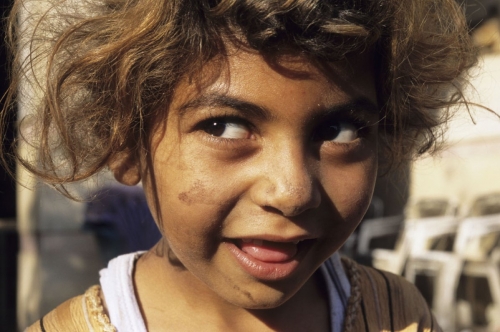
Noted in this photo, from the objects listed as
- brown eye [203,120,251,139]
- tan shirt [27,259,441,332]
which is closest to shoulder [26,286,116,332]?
tan shirt [27,259,441,332]

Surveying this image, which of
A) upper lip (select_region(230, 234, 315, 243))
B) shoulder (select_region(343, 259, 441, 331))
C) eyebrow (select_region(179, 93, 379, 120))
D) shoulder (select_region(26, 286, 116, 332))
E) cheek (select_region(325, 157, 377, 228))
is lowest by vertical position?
shoulder (select_region(343, 259, 441, 331))

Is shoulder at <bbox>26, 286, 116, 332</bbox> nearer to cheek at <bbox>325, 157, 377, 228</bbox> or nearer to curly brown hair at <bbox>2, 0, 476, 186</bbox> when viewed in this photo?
curly brown hair at <bbox>2, 0, 476, 186</bbox>

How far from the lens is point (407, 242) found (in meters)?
2.95

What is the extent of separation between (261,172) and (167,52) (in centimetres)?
27

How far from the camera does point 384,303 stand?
1.37 metres

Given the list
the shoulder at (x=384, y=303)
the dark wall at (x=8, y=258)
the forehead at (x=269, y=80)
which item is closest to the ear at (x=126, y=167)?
the forehead at (x=269, y=80)

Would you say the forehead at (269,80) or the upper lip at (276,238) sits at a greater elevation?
the forehead at (269,80)

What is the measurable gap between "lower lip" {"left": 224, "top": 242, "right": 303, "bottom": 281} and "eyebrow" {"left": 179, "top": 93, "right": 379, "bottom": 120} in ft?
0.76

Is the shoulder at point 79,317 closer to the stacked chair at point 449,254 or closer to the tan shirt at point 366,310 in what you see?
the tan shirt at point 366,310

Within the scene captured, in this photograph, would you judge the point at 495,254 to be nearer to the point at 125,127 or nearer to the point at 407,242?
the point at 407,242

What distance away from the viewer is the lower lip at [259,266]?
1064 millimetres

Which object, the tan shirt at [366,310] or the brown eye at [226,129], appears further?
the tan shirt at [366,310]

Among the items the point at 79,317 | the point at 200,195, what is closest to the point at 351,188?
the point at 200,195

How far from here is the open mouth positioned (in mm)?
1061
